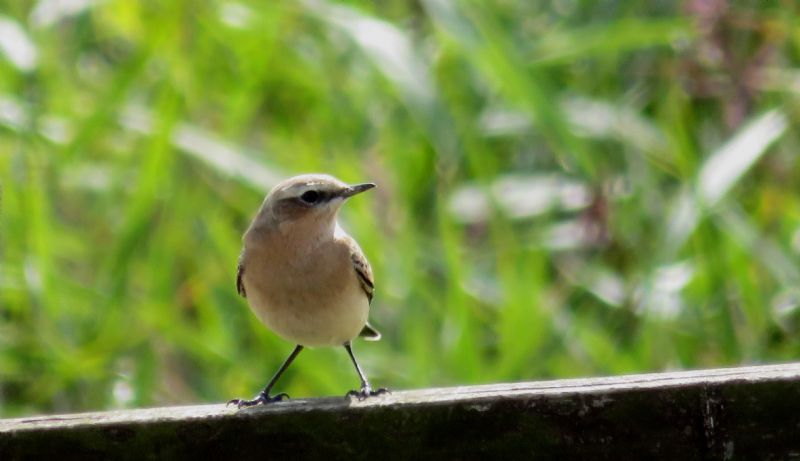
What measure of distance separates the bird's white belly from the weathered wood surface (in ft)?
3.74

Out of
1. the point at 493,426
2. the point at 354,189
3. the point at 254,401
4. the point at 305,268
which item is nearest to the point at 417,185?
the point at 354,189

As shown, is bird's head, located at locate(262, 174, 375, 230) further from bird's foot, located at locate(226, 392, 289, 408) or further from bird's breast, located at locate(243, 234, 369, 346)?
bird's foot, located at locate(226, 392, 289, 408)

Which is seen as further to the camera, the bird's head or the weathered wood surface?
the bird's head

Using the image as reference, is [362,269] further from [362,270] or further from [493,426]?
[493,426]

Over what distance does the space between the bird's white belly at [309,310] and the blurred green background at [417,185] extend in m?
0.76

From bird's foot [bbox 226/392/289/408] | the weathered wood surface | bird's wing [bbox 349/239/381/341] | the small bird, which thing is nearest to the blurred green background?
bird's wing [bbox 349/239/381/341]

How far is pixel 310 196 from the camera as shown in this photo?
3.40 meters

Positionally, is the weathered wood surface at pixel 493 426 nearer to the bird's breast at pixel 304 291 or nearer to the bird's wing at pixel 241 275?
the bird's breast at pixel 304 291

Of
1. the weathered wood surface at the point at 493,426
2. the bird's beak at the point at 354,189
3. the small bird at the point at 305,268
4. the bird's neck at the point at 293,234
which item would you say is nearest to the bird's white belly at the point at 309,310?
the small bird at the point at 305,268

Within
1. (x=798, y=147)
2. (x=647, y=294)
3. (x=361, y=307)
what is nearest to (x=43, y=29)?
(x=361, y=307)

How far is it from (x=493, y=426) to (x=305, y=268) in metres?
1.36

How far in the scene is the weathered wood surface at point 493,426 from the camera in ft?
6.53

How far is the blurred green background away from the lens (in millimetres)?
4242

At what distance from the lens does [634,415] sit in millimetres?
2008
